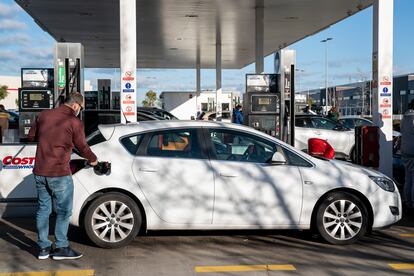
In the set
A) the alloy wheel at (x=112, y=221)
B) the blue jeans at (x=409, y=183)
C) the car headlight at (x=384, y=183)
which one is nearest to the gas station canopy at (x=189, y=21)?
the blue jeans at (x=409, y=183)

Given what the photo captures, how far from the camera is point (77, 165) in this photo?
22.6 feet

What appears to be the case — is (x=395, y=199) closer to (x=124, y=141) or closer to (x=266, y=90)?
(x=124, y=141)

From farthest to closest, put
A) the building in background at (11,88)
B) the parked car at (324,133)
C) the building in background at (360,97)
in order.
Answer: the building in background at (11,88) < the building in background at (360,97) < the parked car at (324,133)

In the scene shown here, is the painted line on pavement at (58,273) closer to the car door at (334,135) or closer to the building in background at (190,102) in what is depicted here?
the car door at (334,135)

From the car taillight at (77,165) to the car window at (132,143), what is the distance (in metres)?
0.56

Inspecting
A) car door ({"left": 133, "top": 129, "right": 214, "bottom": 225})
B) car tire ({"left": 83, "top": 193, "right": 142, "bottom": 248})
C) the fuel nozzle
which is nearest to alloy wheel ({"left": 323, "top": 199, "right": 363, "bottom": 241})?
car door ({"left": 133, "top": 129, "right": 214, "bottom": 225})

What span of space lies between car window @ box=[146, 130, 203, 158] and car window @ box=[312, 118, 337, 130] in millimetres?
10160

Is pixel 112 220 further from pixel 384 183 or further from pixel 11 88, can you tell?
pixel 11 88

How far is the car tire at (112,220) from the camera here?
Answer: 6.71 meters

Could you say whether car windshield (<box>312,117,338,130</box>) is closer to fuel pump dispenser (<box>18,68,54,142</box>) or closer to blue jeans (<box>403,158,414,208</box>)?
blue jeans (<box>403,158,414,208</box>)

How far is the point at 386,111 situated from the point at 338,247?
4963 mm

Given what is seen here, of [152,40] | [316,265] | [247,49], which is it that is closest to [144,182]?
[316,265]

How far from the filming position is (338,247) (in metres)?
6.96

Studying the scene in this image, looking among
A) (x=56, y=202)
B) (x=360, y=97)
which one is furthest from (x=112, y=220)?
(x=360, y=97)
